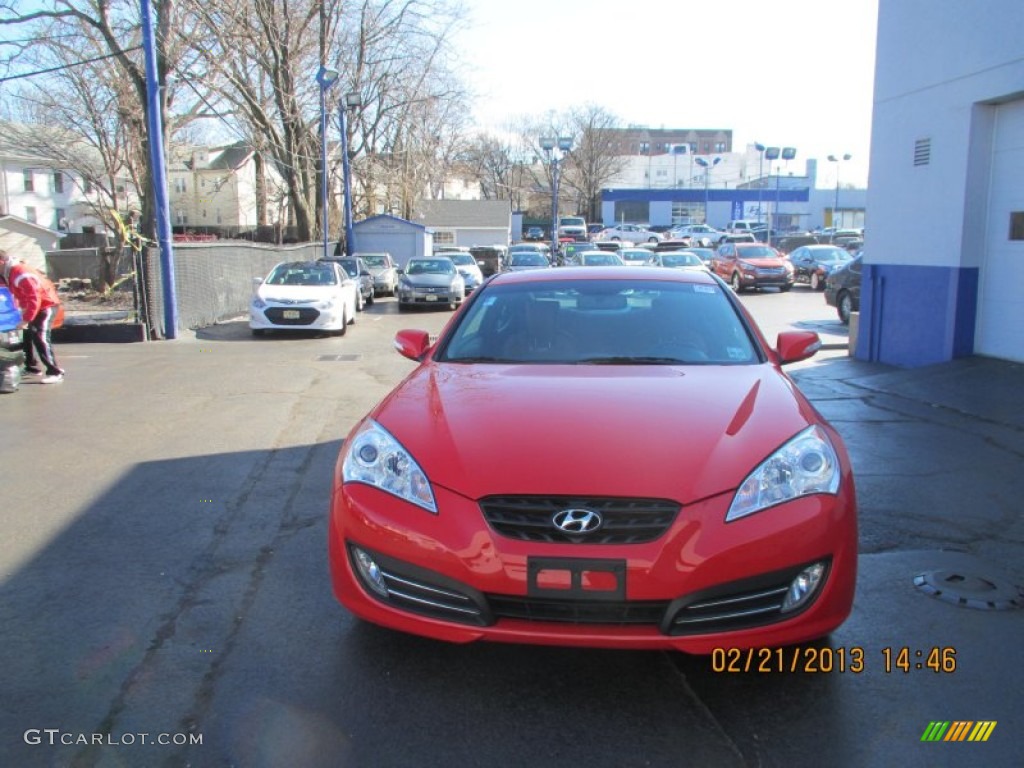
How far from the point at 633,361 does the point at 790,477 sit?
135 cm

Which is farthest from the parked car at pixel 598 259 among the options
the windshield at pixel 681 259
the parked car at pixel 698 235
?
the parked car at pixel 698 235

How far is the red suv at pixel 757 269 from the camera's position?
2678 centimetres

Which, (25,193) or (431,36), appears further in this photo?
(25,193)

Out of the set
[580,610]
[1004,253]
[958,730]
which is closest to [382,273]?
[1004,253]

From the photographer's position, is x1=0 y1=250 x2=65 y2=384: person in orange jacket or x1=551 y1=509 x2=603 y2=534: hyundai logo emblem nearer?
x1=551 y1=509 x2=603 y2=534: hyundai logo emblem

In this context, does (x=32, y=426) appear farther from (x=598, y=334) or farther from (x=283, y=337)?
(x=283, y=337)

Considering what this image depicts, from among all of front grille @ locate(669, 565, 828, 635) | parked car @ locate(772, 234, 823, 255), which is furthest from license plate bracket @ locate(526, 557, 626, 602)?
parked car @ locate(772, 234, 823, 255)

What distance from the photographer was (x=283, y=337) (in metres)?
16.4

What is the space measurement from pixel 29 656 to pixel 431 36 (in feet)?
114

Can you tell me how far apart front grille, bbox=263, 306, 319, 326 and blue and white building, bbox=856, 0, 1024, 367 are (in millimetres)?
9997

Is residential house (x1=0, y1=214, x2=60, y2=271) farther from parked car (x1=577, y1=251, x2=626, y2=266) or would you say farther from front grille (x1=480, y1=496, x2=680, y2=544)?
front grille (x1=480, y1=496, x2=680, y2=544)

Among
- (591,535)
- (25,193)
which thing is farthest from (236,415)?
(25,193)

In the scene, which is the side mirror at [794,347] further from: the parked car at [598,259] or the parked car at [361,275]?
the parked car at [598,259]

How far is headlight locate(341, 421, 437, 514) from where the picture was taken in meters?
3.13
